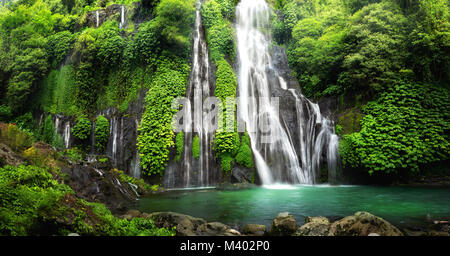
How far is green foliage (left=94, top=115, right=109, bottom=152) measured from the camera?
15.7m

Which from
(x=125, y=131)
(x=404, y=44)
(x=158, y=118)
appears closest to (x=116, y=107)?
(x=125, y=131)

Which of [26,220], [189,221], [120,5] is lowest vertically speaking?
[189,221]

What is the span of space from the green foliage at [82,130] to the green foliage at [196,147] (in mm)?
7505

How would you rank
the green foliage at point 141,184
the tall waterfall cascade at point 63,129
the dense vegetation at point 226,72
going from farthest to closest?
the tall waterfall cascade at point 63,129 → the dense vegetation at point 226,72 → the green foliage at point 141,184

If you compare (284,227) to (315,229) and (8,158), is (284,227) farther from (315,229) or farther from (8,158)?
(8,158)

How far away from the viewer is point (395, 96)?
13531 millimetres

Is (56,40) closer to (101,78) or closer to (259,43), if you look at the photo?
(101,78)

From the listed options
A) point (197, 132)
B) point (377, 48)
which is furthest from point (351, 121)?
point (197, 132)

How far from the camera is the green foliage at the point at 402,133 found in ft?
39.3

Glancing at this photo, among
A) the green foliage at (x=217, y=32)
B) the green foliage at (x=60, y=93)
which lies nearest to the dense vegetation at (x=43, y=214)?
the green foliage at (x=217, y=32)

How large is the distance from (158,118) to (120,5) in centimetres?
1363

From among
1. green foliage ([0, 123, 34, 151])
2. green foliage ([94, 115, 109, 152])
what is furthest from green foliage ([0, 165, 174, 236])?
green foliage ([94, 115, 109, 152])

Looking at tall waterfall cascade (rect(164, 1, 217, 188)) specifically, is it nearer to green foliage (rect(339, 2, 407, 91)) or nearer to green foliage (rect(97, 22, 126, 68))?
green foliage (rect(97, 22, 126, 68))

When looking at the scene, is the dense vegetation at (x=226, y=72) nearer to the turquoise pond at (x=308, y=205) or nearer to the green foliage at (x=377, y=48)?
the green foliage at (x=377, y=48)
